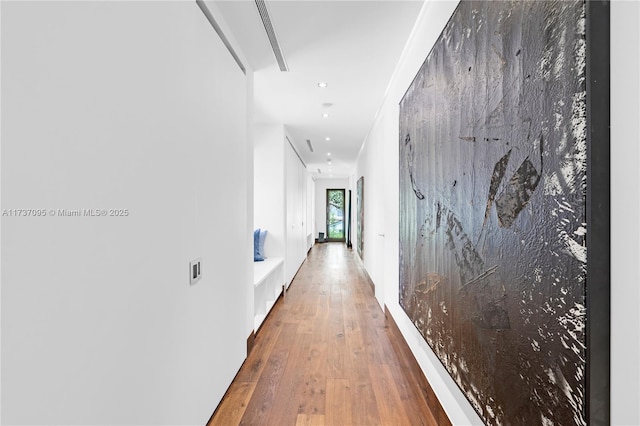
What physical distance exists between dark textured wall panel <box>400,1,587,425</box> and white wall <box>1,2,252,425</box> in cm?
129

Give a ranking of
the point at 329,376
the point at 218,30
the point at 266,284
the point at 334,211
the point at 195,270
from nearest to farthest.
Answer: the point at 195,270 < the point at 218,30 < the point at 329,376 < the point at 266,284 < the point at 334,211

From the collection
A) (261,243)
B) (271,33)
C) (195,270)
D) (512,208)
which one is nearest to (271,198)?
(261,243)

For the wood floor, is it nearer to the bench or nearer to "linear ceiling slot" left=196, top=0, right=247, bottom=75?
the bench

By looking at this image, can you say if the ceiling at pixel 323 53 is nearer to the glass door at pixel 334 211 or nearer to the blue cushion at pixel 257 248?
the blue cushion at pixel 257 248

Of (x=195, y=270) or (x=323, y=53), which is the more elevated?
(x=323, y=53)

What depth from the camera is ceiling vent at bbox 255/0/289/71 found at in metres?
1.83

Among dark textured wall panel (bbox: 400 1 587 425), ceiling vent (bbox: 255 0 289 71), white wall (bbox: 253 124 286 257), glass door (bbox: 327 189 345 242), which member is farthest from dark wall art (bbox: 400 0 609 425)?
glass door (bbox: 327 189 345 242)

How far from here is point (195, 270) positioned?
61.7 inches

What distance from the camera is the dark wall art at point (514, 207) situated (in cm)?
74

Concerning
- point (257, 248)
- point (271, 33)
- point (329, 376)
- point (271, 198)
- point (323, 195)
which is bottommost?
point (329, 376)

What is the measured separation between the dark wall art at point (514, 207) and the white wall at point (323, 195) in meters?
10.0

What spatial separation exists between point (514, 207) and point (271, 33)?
1.93 meters

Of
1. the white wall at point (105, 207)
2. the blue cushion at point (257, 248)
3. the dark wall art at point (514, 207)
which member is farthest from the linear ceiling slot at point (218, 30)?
the blue cushion at point (257, 248)

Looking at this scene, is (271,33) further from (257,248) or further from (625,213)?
(257,248)
